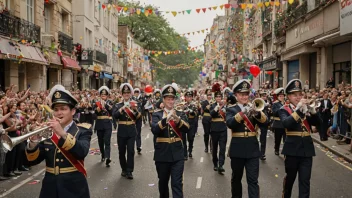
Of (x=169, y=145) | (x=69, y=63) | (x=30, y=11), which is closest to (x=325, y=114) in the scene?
(x=169, y=145)

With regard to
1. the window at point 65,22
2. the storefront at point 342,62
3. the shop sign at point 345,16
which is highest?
the window at point 65,22

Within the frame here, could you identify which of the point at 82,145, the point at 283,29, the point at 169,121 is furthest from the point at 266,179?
the point at 283,29

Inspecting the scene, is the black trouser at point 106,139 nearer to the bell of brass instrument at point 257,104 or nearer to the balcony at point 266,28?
the bell of brass instrument at point 257,104

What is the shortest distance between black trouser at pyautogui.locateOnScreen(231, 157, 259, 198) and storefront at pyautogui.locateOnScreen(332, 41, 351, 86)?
14545 mm

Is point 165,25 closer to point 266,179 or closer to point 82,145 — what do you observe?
point 266,179

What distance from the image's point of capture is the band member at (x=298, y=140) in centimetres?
654

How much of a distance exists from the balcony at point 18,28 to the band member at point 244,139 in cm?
1368

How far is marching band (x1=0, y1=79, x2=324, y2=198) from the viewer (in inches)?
179

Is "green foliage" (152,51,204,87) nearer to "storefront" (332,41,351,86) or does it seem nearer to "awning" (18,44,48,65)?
"awning" (18,44,48,65)

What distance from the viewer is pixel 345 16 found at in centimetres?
1662

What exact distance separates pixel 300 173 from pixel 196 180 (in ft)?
10.9

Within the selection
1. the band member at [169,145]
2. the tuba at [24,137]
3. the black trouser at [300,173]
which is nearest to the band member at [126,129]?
the band member at [169,145]

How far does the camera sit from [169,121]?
6.77 meters

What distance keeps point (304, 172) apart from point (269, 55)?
3170 cm
